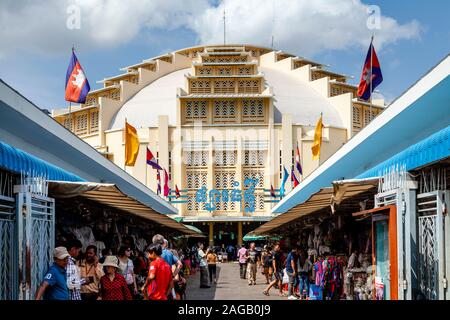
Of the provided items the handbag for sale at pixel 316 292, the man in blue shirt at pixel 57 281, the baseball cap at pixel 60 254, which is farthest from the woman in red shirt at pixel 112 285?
the handbag for sale at pixel 316 292

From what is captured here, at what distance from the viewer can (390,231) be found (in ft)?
29.6

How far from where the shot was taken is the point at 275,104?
59.0m

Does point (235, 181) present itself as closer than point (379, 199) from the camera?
No

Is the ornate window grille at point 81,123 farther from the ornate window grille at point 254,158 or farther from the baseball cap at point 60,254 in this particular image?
the baseball cap at point 60,254

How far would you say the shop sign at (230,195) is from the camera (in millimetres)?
52344

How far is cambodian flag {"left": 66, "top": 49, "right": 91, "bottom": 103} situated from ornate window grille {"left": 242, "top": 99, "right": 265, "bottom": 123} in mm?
28748

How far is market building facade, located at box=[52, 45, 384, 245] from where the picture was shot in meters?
52.8

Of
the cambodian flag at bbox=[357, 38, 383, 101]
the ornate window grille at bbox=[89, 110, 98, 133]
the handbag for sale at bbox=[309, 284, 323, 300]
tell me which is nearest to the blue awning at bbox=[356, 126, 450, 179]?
the handbag for sale at bbox=[309, 284, 323, 300]

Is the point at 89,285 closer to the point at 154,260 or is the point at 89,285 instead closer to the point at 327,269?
the point at 154,260

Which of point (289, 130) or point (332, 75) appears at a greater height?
point (332, 75)

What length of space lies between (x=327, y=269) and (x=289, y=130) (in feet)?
129

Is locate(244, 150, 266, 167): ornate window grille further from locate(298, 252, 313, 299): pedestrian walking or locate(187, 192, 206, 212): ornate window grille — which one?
locate(298, 252, 313, 299): pedestrian walking

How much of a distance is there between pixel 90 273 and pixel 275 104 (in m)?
49.9
